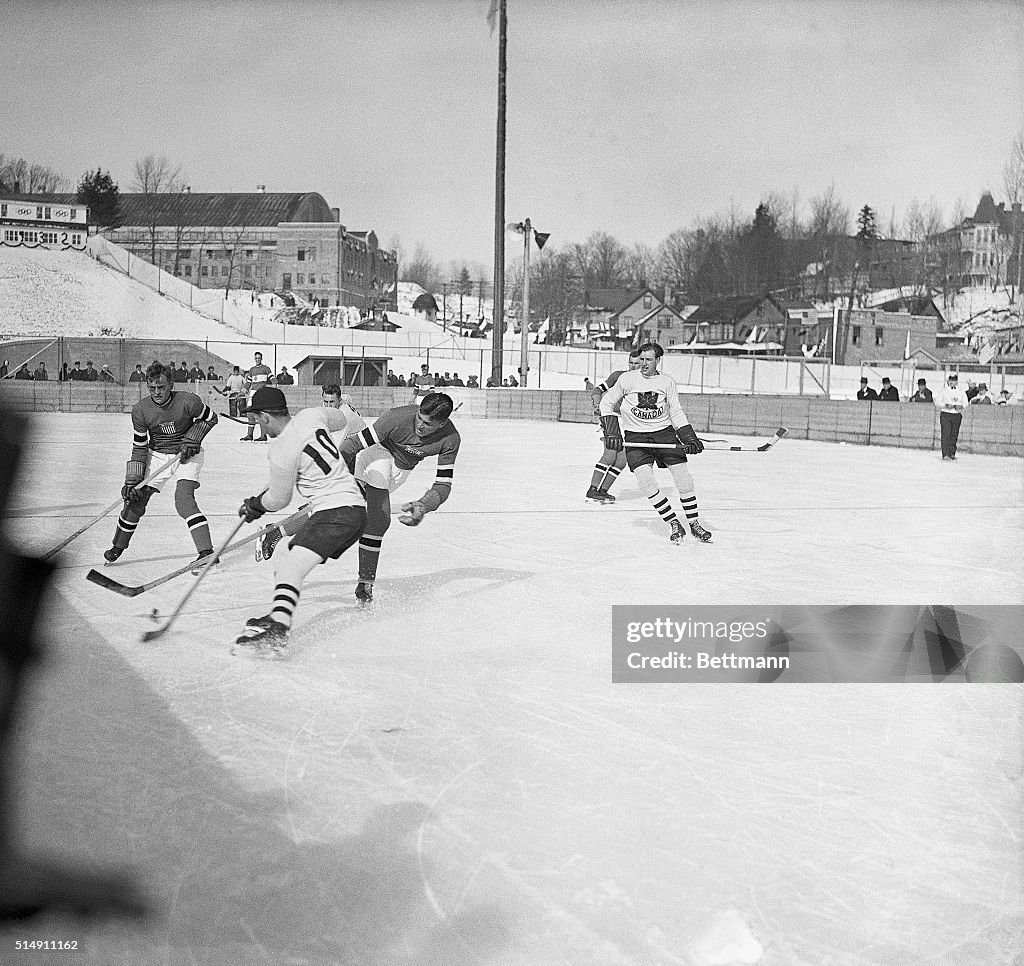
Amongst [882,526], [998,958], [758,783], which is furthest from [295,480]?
[882,526]

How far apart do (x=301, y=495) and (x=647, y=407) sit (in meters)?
3.21

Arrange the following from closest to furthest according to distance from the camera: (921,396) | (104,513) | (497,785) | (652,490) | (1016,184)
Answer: (497,785) → (1016,184) → (104,513) → (652,490) → (921,396)

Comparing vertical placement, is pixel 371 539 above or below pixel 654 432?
below

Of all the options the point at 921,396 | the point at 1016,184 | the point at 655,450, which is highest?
the point at 1016,184

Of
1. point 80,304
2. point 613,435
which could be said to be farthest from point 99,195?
point 613,435

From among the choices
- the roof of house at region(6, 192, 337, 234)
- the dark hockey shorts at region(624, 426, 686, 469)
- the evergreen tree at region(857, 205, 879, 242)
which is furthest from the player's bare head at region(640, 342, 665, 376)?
the roof of house at region(6, 192, 337, 234)

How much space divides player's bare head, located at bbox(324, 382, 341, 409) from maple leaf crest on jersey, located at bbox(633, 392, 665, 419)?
1885mm

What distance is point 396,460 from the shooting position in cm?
490

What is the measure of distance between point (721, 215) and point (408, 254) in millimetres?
1393

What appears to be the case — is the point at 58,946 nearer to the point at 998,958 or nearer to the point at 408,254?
the point at 998,958

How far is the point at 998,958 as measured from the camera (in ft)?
6.17

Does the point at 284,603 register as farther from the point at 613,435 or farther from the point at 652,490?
the point at 613,435

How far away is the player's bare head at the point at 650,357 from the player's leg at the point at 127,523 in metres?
2.92

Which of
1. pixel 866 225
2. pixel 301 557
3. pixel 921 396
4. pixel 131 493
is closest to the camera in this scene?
pixel 301 557
